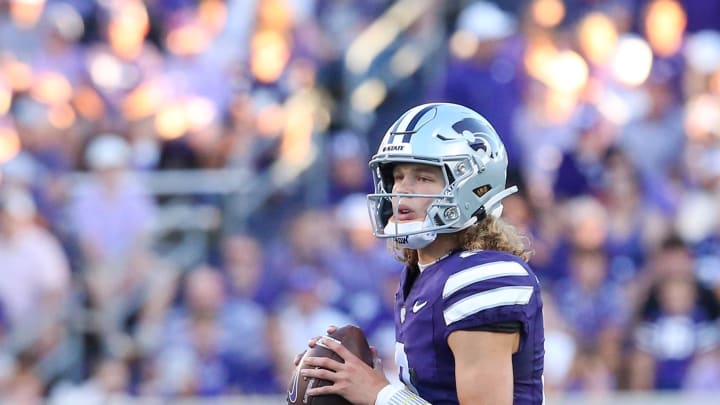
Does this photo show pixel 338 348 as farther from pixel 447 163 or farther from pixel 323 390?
pixel 447 163

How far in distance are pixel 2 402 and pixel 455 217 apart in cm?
501

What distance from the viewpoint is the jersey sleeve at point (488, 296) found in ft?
10.1

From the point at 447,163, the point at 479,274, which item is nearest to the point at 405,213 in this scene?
the point at 447,163

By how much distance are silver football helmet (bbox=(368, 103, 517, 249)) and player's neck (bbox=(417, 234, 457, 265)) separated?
73 mm

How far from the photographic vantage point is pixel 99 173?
8.38 m

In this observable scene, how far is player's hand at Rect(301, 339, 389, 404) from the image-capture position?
3217mm

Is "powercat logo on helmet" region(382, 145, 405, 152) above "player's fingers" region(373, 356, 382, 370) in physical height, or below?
above

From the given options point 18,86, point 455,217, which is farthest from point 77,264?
point 455,217

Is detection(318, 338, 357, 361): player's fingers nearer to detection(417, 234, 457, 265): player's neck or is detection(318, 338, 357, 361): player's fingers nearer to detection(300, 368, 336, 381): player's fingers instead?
detection(300, 368, 336, 381): player's fingers

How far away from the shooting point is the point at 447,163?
3.28m

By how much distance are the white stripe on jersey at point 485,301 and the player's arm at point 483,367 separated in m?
0.05

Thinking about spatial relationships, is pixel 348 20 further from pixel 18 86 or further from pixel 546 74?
pixel 18 86

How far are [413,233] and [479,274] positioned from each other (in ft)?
0.75

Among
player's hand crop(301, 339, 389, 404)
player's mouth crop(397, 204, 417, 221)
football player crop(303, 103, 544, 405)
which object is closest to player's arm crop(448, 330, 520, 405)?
football player crop(303, 103, 544, 405)
